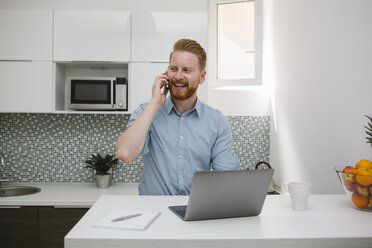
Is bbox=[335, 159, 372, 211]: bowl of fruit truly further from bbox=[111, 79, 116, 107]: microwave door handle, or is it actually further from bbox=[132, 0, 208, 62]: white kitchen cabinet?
bbox=[111, 79, 116, 107]: microwave door handle

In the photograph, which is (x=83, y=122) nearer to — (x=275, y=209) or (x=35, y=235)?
(x=35, y=235)

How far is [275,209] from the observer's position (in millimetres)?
1284

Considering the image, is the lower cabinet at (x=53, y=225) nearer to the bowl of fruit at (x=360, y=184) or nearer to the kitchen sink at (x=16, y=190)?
A: the kitchen sink at (x=16, y=190)

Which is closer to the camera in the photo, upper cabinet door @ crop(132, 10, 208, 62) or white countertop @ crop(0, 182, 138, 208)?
white countertop @ crop(0, 182, 138, 208)

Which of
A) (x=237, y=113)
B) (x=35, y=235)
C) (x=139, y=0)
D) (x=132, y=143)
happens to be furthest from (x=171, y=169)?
(x=139, y=0)

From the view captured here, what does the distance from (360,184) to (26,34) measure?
2.60m

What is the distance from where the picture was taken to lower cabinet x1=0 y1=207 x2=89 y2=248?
2.43m

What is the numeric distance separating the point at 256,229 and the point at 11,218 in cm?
208

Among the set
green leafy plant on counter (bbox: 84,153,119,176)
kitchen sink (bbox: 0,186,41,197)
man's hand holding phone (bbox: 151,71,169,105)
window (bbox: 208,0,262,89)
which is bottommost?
kitchen sink (bbox: 0,186,41,197)

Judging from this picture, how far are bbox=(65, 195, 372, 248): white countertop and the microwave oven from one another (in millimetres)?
1570

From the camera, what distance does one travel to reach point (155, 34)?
2736mm

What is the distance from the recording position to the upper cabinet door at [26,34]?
2.68 m

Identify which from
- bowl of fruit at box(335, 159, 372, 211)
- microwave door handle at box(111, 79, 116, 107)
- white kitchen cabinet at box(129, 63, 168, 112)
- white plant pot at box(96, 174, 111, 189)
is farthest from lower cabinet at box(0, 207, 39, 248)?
bowl of fruit at box(335, 159, 372, 211)

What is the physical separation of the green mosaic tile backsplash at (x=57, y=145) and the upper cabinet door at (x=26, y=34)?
0.65m
